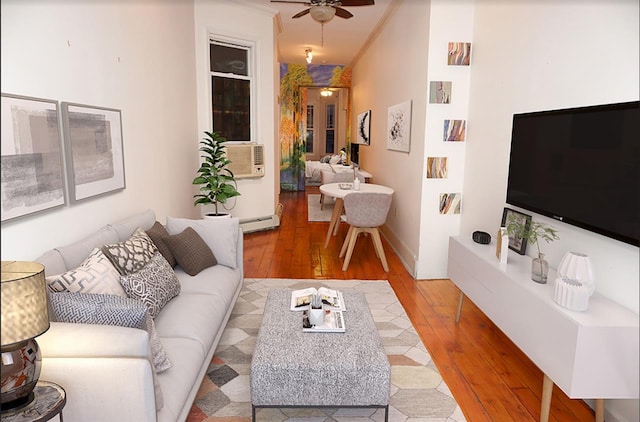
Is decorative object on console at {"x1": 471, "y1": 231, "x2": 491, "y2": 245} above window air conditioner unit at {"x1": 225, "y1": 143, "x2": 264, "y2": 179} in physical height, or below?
below

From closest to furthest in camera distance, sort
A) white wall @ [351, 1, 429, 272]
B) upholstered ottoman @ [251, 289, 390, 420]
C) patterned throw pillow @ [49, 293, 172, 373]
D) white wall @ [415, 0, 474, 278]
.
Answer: patterned throw pillow @ [49, 293, 172, 373], upholstered ottoman @ [251, 289, 390, 420], white wall @ [415, 0, 474, 278], white wall @ [351, 1, 429, 272]

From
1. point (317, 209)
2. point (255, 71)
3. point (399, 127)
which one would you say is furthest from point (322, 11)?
point (317, 209)

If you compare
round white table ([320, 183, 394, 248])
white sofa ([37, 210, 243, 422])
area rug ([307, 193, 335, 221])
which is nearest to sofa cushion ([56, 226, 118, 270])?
white sofa ([37, 210, 243, 422])

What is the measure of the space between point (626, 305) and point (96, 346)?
2.24m

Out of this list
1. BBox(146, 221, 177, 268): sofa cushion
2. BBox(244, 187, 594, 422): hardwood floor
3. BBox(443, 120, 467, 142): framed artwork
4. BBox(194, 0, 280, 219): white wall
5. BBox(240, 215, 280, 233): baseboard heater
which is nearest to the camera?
BBox(244, 187, 594, 422): hardwood floor

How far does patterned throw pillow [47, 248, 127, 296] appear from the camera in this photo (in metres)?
1.89

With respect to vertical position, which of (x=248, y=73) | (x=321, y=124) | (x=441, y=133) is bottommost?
(x=441, y=133)

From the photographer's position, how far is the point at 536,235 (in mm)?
2572

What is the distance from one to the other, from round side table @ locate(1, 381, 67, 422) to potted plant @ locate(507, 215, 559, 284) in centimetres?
225

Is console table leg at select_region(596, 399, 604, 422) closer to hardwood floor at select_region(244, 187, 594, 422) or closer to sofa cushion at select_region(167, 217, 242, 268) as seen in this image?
hardwood floor at select_region(244, 187, 594, 422)

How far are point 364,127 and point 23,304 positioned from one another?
719cm

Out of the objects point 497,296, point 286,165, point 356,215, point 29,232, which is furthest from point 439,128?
point 286,165

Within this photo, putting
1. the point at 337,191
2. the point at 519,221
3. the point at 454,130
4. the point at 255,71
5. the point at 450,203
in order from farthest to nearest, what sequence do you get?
the point at 255,71, the point at 337,191, the point at 450,203, the point at 454,130, the point at 519,221

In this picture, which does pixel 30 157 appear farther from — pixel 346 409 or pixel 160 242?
pixel 346 409
